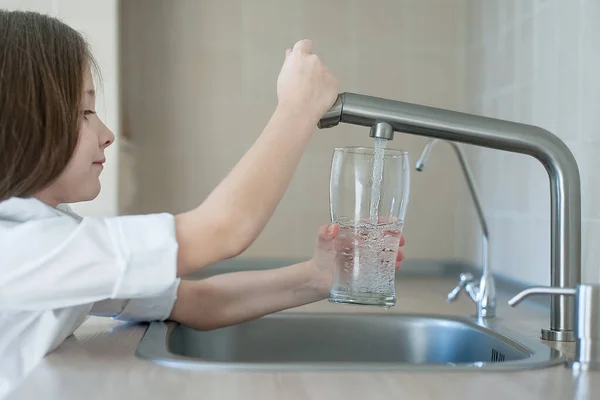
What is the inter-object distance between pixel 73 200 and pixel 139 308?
7.0 inches

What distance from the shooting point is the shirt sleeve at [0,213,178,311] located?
0.78 meters

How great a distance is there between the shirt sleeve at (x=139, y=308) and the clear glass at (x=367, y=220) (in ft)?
0.89

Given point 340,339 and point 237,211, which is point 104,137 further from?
point 340,339

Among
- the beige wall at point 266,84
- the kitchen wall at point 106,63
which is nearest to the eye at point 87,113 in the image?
the kitchen wall at point 106,63

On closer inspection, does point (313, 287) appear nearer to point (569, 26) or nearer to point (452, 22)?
point (569, 26)

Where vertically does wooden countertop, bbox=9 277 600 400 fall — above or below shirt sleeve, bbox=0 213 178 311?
below

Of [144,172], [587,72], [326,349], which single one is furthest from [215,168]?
[587,72]

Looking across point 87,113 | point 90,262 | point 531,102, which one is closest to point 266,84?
point 531,102

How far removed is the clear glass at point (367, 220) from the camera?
0.90 metres

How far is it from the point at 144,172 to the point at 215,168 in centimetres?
19

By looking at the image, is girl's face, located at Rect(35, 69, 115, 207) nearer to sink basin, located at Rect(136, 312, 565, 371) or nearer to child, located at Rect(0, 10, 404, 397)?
child, located at Rect(0, 10, 404, 397)

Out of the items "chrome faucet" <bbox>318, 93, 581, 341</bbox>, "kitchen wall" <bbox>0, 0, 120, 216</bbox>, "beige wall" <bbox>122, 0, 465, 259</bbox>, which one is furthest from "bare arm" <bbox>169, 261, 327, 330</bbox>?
"beige wall" <bbox>122, 0, 465, 259</bbox>

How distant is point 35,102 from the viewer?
0.90 metres

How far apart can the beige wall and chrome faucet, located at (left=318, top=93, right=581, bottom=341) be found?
111cm
